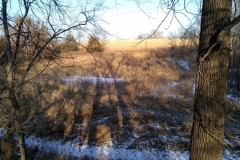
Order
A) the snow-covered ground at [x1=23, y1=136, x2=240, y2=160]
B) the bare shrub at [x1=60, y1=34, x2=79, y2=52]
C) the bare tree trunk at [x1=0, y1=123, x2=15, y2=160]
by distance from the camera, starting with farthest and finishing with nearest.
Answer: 1. the snow-covered ground at [x1=23, y1=136, x2=240, y2=160]
2. the bare tree trunk at [x1=0, y1=123, x2=15, y2=160]
3. the bare shrub at [x1=60, y1=34, x2=79, y2=52]

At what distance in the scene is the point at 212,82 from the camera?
3158 millimetres

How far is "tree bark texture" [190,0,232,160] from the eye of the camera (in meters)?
3.11

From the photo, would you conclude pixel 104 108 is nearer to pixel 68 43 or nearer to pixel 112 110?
pixel 112 110

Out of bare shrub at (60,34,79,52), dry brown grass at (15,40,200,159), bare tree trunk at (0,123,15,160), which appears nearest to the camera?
bare shrub at (60,34,79,52)

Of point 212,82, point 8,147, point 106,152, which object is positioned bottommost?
point 106,152

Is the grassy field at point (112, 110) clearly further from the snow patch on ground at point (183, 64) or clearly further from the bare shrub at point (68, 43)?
the snow patch on ground at point (183, 64)

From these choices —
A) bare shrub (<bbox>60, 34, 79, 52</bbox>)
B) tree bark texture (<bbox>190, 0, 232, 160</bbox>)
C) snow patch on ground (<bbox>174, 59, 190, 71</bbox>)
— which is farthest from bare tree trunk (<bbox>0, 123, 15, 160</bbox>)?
snow patch on ground (<bbox>174, 59, 190, 71</bbox>)

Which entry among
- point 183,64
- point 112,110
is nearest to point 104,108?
point 112,110

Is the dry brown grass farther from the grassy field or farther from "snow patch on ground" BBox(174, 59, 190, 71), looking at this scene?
"snow patch on ground" BBox(174, 59, 190, 71)

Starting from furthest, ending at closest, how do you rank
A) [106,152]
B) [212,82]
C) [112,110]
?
1. [112,110]
2. [106,152]
3. [212,82]

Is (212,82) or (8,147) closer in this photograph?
(212,82)

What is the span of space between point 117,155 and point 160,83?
9728 mm

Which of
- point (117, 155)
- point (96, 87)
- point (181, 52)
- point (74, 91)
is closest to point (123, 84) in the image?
point (96, 87)

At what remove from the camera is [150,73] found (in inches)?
834
